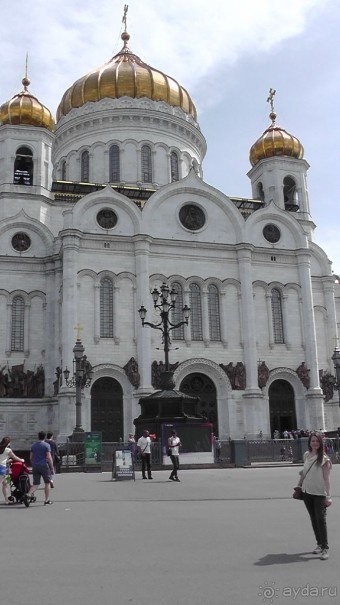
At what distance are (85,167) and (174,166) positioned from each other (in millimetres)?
6588

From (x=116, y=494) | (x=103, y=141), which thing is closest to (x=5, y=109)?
(x=103, y=141)

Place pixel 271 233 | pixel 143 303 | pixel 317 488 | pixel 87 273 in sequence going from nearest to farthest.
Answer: pixel 317 488 < pixel 143 303 < pixel 87 273 < pixel 271 233

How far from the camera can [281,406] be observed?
37438 millimetres

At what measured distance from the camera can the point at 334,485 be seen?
1520 cm

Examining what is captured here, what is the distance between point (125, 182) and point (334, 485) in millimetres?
32459

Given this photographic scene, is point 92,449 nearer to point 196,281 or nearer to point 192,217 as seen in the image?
point 196,281

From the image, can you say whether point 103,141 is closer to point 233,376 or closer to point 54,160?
point 54,160

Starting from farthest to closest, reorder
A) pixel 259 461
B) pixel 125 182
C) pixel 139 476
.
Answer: pixel 125 182, pixel 259 461, pixel 139 476

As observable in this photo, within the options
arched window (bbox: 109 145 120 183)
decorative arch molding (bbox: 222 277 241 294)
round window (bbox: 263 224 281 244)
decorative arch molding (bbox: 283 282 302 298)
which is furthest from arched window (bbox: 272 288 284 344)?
arched window (bbox: 109 145 120 183)

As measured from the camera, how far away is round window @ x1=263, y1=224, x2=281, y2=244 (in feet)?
133

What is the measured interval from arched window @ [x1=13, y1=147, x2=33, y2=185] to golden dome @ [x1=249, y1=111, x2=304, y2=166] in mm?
16737

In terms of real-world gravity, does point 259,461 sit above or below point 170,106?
below

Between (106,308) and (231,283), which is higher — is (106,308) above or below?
below

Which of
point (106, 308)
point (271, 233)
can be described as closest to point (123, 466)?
point (106, 308)
